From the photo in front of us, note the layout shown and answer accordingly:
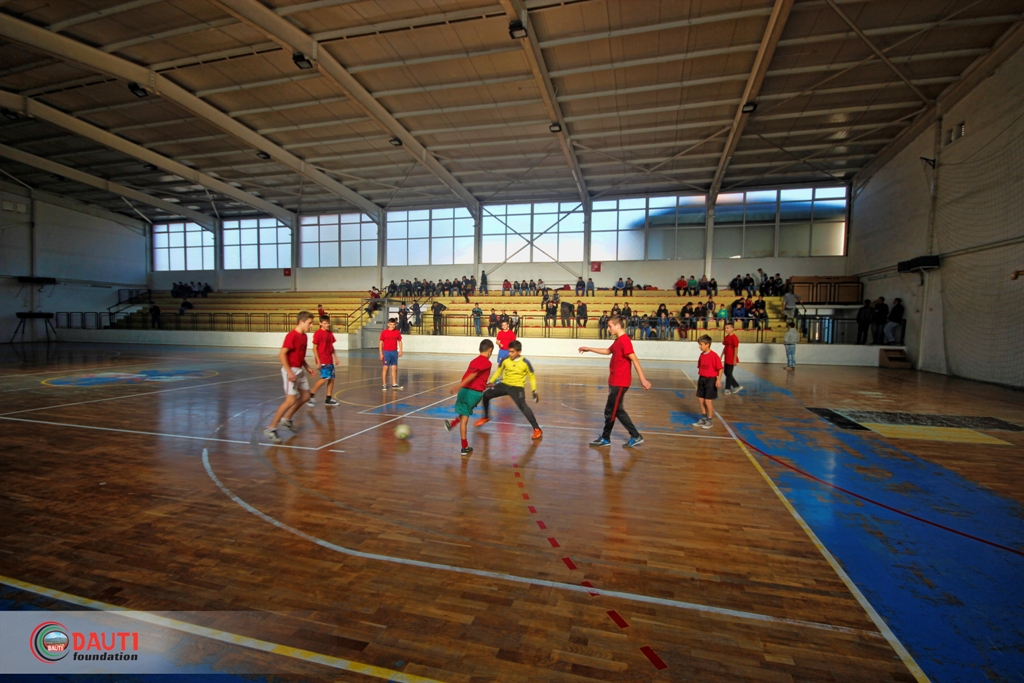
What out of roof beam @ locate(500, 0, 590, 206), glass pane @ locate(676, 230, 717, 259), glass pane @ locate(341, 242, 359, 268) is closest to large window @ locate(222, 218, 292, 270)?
glass pane @ locate(341, 242, 359, 268)

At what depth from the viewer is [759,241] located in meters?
29.1

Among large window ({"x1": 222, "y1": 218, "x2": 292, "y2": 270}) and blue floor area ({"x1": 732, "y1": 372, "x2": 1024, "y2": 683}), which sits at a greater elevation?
large window ({"x1": 222, "y1": 218, "x2": 292, "y2": 270})

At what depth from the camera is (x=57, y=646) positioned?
2646 mm

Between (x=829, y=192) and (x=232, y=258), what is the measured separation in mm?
43923

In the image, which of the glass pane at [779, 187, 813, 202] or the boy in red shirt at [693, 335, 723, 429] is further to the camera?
the glass pane at [779, 187, 813, 202]

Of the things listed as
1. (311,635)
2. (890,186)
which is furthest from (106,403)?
(890,186)

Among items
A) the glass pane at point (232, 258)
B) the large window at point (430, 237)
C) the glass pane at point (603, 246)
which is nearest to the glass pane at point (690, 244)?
the glass pane at point (603, 246)

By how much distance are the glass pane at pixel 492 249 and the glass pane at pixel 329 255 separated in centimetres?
1193

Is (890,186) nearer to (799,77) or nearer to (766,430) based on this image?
(799,77)

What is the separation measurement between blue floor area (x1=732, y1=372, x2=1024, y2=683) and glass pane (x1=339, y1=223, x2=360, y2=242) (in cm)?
3452

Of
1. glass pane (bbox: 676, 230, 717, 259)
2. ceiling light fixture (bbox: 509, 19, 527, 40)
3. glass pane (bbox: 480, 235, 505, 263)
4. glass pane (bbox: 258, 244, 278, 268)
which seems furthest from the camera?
glass pane (bbox: 258, 244, 278, 268)

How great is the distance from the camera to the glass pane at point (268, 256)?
37.6 metres

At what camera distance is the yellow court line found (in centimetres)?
240

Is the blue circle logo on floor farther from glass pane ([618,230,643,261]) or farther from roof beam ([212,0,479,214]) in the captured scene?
glass pane ([618,230,643,261])
